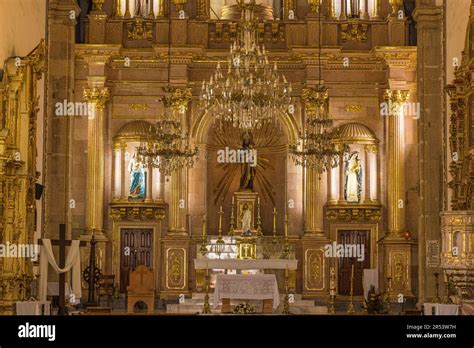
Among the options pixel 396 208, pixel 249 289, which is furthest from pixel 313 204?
pixel 249 289

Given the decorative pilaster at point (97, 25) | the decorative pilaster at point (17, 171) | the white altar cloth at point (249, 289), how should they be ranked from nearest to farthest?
1. the decorative pilaster at point (17, 171)
2. the white altar cloth at point (249, 289)
3. the decorative pilaster at point (97, 25)

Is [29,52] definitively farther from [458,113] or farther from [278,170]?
[278,170]

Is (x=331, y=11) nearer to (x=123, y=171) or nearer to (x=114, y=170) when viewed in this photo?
(x=123, y=171)

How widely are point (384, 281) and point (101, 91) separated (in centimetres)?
915

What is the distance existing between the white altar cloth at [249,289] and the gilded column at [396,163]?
19.5 ft

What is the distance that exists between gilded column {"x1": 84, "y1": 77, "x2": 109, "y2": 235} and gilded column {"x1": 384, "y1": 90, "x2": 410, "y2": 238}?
7724 millimetres

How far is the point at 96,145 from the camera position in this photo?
28.1 meters

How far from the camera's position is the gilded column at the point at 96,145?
2797 centimetres

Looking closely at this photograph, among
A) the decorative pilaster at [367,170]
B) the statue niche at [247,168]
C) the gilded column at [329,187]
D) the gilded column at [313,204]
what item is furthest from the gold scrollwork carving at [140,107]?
the decorative pilaster at [367,170]

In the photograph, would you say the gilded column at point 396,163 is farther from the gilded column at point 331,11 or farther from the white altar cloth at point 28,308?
the white altar cloth at point 28,308

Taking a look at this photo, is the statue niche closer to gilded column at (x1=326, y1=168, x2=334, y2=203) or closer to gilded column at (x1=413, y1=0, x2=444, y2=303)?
gilded column at (x1=326, y1=168, x2=334, y2=203)

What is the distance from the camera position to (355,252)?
28234mm
